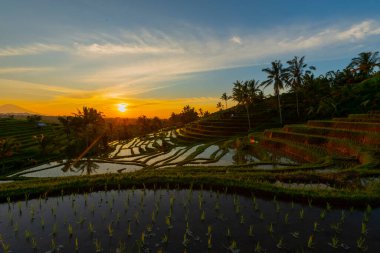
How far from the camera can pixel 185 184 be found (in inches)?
821

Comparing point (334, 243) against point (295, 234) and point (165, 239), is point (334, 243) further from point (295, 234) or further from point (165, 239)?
point (165, 239)

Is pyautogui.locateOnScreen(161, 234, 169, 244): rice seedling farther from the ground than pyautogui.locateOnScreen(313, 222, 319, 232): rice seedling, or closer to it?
farther from the ground

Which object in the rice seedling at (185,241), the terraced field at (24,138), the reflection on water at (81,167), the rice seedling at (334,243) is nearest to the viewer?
the rice seedling at (334,243)

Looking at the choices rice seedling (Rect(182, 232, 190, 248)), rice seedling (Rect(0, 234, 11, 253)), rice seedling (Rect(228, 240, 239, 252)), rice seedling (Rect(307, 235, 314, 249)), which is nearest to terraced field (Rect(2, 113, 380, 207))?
rice seedling (Rect(307, 235, 314, 249))

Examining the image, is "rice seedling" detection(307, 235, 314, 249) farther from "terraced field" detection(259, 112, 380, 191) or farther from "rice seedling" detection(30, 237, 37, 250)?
"rice seedling" detection(30, 237, 37, 250)

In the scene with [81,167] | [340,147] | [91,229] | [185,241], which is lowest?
[185,241]

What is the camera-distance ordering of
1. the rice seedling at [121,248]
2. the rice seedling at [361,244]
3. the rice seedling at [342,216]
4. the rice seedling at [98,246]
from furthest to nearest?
the rice seedling at [342,216] < the rice seedling at [98,246] < the rice seedling at [121,248] < the rice seedling at [361,244]

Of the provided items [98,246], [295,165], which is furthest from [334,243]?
[295,165]

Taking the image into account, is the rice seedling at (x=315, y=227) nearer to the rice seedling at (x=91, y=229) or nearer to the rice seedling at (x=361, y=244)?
the rice seedling at (x=361, y=244)

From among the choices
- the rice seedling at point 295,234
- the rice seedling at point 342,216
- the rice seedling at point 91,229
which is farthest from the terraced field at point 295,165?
the rice seedling at point 91,229

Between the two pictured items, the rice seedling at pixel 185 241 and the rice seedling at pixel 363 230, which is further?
the rice seedling at pixel 363 230

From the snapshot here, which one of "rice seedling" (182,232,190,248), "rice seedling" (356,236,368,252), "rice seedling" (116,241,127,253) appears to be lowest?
"rice seedling" (356,236,368,252)

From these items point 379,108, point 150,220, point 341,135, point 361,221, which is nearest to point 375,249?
point 361,221

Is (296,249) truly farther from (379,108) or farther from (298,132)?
(379,108)
